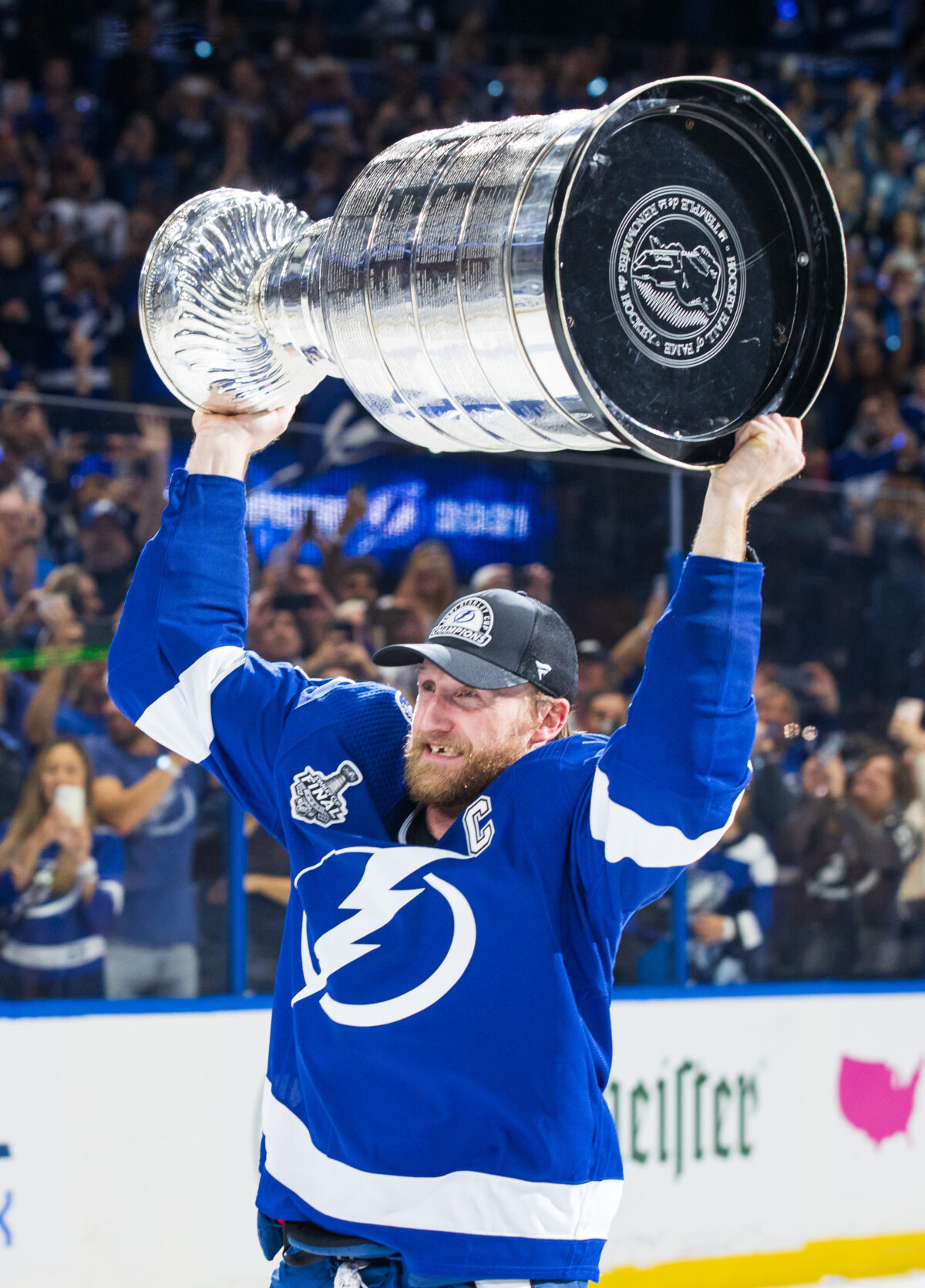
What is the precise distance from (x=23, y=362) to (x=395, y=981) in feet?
15.7

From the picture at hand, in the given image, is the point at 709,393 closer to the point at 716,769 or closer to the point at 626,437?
the point at 626,437

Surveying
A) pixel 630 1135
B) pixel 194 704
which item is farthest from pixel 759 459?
pixel 630 1135

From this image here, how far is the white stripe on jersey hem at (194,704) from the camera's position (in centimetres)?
233

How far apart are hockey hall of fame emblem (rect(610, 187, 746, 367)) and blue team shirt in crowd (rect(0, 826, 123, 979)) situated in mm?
2526

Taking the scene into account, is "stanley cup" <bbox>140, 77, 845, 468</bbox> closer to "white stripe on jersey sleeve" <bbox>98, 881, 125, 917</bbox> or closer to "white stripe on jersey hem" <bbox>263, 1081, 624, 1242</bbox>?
"white stripe on jersey hem" <bbox>263, 1081, 624, 1242</bbox>

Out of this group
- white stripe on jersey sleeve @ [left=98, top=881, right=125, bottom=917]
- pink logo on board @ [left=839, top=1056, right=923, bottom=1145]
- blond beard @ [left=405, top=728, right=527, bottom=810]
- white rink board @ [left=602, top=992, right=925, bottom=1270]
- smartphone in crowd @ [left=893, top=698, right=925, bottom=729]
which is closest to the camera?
blond beard @ [left=405, top=728, right=527, bottom=810]

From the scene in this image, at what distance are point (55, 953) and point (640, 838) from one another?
2.35 metres

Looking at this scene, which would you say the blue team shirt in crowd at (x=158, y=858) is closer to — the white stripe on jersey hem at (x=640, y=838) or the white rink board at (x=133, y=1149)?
the white rink board at (x=133, y=1149)

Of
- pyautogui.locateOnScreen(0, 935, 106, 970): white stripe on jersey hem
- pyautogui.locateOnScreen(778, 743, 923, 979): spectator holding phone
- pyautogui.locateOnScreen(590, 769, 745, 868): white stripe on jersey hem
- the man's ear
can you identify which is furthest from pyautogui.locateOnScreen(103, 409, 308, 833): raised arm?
pyautogui.locateOnScreen(778, 743, 923, 979): spectator holding phone

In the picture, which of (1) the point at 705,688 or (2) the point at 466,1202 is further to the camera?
(2) the point at 466,1202

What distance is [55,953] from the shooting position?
3.82 metres

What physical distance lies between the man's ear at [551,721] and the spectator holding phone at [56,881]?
1863 millimetres

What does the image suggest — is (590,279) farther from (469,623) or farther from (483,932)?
(483,932)

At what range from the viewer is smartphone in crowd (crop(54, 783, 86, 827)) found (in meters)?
3.80
